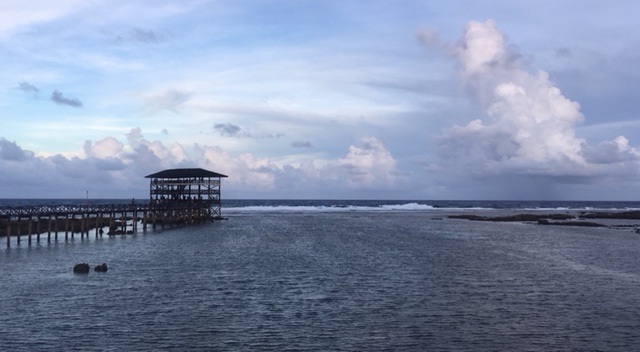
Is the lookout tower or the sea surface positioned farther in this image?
the lookout tower

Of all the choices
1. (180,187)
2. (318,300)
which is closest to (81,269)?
(318,300)

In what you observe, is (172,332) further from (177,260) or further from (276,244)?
(276,244)

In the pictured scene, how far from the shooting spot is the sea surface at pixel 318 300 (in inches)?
911

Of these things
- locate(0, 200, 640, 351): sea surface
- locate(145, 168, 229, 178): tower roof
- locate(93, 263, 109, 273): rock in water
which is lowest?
locate(0, 200, 640, 351): sea surface

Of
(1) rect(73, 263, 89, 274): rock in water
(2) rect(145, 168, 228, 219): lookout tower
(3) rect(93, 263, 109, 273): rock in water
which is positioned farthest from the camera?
(2) rect(145, 168, 228, 219): lookout tower

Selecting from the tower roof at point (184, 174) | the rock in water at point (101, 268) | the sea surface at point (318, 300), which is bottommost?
the sea surface at point (318, 300)

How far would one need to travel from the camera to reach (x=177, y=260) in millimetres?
47125

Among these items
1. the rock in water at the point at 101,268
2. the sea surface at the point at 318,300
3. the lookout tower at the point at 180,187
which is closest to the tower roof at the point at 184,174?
the lookout tower at the point at 180,187

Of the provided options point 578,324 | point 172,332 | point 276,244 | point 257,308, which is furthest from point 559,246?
point 172,332

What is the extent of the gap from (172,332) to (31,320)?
6932 millimetres

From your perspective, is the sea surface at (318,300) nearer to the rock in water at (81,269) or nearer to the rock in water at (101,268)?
the rock in water at (81,269)

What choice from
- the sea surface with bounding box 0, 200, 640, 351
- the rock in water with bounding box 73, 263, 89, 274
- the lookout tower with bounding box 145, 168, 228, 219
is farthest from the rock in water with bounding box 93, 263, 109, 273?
the lookout tower with bounding box 145, 168, 228, 219

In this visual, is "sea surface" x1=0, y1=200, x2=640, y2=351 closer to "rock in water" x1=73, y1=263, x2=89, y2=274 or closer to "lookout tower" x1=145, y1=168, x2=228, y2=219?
"rock in water" x1=73, y1=263, x2=89, y2=274

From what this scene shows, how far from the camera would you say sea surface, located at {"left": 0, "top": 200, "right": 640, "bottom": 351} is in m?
23.1
